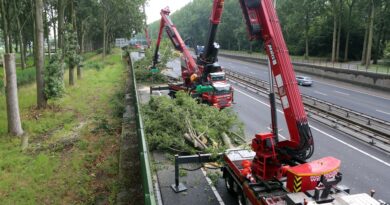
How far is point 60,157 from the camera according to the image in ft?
48.3

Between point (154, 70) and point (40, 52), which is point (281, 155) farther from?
point (154, 70)

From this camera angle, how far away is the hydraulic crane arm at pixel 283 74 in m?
8.85

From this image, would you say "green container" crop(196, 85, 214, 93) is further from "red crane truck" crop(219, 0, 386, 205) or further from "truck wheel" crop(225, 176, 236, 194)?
"red crane truck" crop(219, 0, 386, 205)

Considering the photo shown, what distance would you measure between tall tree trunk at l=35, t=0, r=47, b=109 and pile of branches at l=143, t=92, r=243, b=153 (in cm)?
730

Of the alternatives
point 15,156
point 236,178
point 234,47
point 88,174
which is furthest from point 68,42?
point 234,47

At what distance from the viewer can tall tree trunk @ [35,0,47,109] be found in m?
19.8

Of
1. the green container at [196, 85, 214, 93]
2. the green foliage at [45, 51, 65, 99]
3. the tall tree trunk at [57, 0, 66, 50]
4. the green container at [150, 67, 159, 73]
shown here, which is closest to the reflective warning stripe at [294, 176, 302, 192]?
the green container at [196, 85, 214, 93]

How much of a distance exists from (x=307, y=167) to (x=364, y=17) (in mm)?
59186

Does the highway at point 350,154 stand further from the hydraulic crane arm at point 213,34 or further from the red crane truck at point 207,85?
the hydraulic crane arm at point 213,34

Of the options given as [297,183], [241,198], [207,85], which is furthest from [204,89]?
[297,183]

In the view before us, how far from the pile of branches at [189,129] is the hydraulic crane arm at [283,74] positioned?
195 inches

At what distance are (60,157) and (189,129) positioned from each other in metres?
5.47

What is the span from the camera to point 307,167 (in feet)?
26.9

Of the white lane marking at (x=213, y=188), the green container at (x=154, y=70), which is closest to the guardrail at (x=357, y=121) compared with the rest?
the white lane marking at (x=213, y=188)
